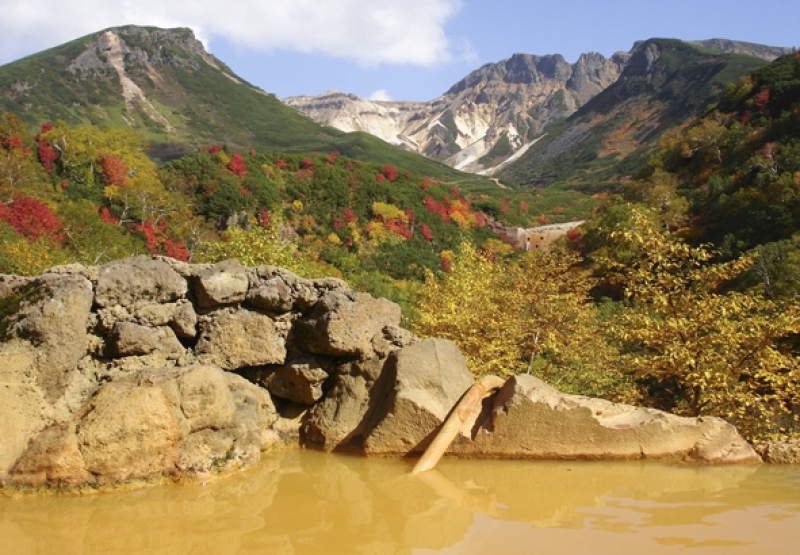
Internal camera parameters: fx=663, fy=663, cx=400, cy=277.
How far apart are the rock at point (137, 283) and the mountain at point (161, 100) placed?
89.0m

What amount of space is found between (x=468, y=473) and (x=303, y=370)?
10.3ft

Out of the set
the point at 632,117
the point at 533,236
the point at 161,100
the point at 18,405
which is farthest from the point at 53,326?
the point at 632,117

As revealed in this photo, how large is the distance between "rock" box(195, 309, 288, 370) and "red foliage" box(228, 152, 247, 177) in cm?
3384

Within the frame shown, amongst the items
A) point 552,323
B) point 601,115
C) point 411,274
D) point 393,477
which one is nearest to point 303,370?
point 393,477

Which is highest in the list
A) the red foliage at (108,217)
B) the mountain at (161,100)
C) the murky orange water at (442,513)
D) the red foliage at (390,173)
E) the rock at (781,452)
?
the mountain at (161,100)

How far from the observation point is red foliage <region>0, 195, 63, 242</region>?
2560cm

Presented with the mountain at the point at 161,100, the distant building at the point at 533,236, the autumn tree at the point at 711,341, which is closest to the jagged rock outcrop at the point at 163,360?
the autumn tree at the point at 711,341

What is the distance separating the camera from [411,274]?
135 ft

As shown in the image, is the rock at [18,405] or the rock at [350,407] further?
the rock at [350,407]

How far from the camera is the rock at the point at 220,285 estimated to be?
30.7 ft

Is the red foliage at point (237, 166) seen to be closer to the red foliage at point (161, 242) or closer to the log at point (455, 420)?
the red foliage at point (161, 242)

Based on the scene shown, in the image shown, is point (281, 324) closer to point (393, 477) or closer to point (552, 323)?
point (393, 477)

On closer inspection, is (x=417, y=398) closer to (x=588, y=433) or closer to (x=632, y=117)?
(x=588, y=433)

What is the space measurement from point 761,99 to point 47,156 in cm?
4736
